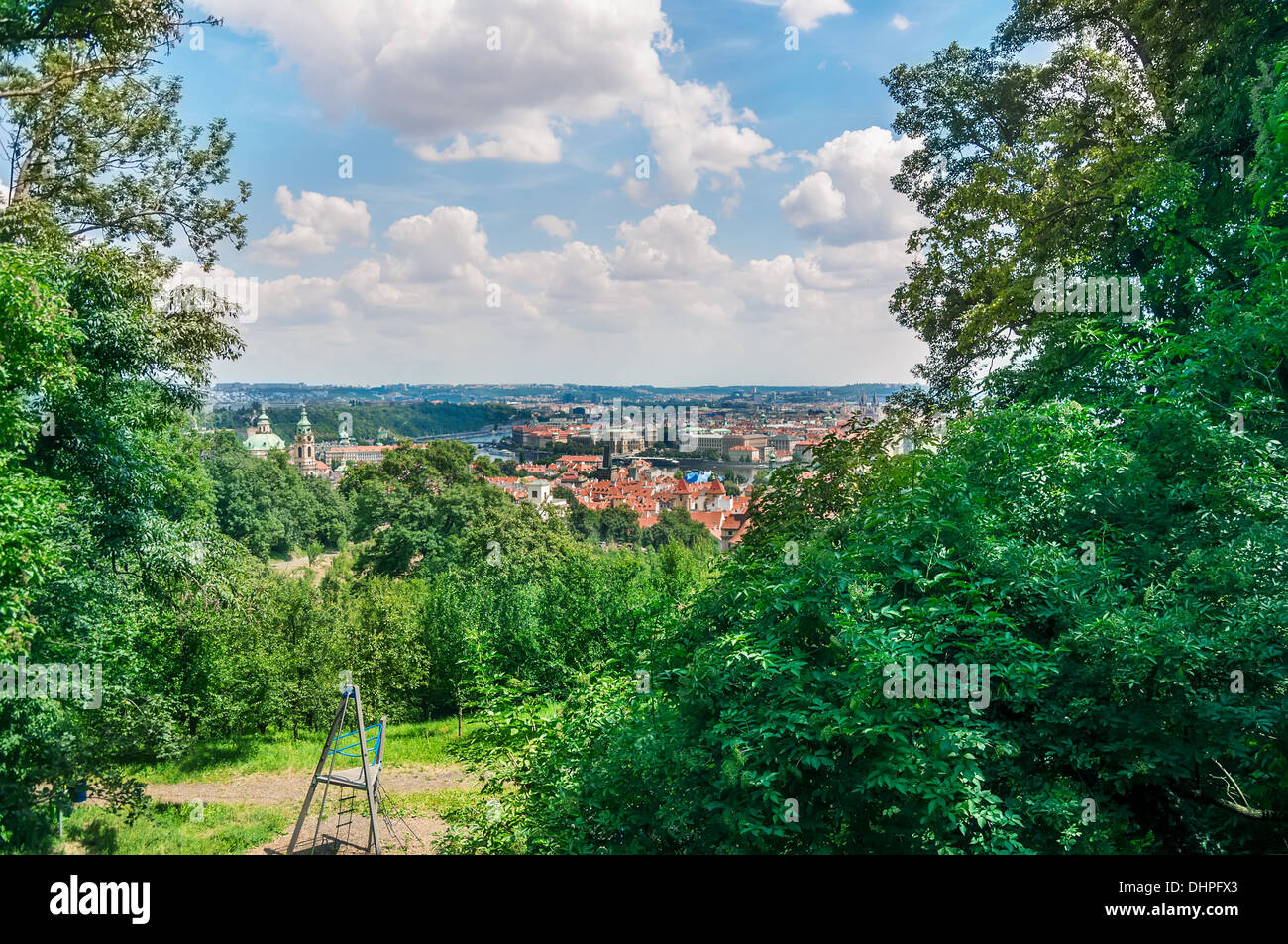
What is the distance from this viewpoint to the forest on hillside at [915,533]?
3.58 meters

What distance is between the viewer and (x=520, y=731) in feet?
18.2

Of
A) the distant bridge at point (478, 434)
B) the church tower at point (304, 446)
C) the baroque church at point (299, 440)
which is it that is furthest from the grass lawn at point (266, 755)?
the church tower at point (304, 446)

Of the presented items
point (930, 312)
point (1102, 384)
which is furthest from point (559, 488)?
point (1102, 384)

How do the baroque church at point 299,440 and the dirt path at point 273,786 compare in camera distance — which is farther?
the baroque church at point 299,440

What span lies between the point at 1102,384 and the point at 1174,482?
227 centimetres

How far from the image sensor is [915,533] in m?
4.07

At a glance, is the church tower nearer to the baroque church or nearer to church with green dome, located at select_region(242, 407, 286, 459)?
the baroque church

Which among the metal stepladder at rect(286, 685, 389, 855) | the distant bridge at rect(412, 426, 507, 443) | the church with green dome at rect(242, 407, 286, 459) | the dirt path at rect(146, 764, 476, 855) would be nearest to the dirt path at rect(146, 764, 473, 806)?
the dirt path at rect(146, 764, 476, 855)

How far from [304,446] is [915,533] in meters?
54.0

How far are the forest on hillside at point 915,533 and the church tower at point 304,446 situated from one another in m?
39.1

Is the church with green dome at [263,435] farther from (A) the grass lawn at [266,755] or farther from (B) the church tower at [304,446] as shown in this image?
(A) the grass lawn at [266,755]

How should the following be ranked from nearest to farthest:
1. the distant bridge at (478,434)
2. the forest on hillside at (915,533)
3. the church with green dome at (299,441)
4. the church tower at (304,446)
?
the forest on hillside at (915,533) < the church with green dome at (299,441) < the church tower at (304,446) < the distant bridge at (478,434)

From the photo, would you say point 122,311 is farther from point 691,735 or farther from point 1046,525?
point 1046,525

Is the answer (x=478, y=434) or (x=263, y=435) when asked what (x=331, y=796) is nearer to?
(x=263, y=435)
